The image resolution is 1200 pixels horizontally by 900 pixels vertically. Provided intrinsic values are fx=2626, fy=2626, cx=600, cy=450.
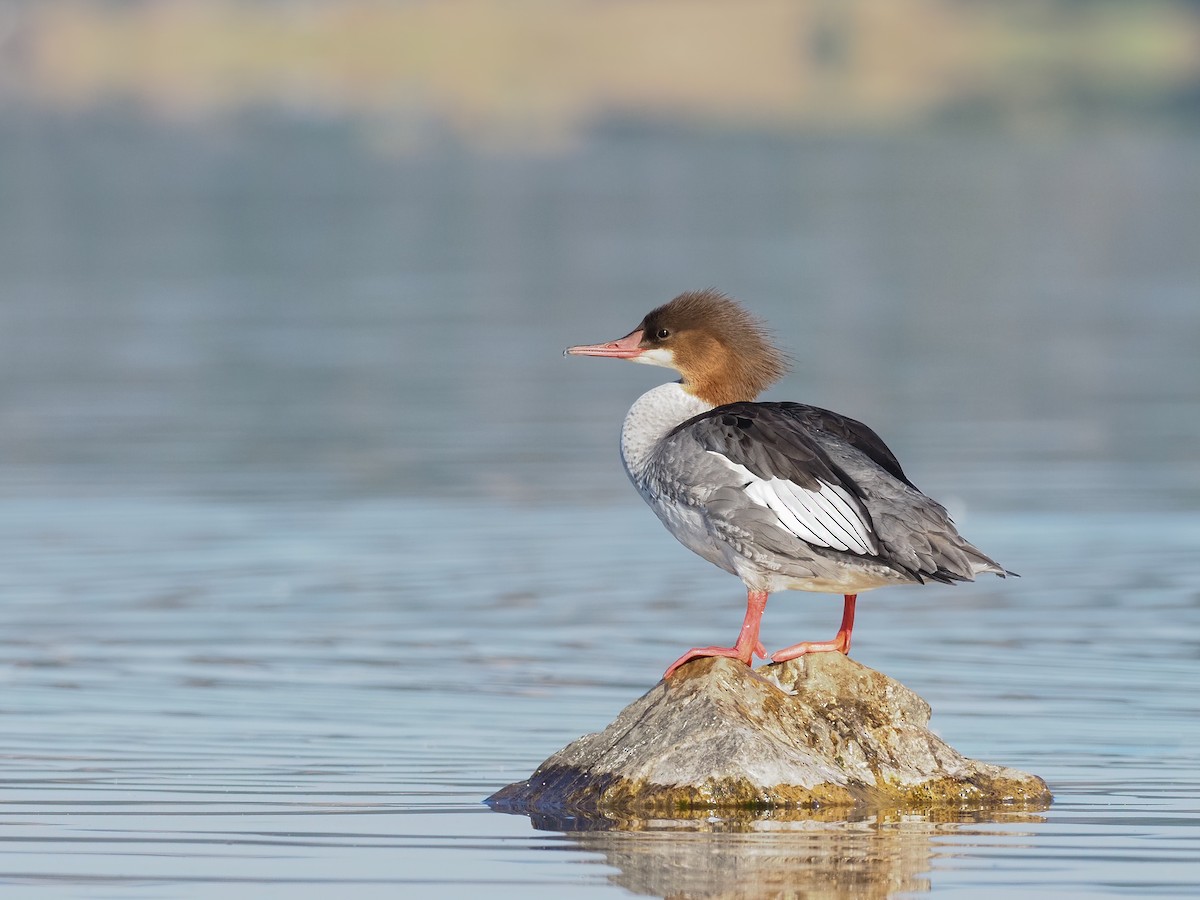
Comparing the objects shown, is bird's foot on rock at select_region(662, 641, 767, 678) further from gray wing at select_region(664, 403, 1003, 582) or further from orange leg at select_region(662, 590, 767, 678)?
gray wing at select_region(664, 403, 1003, 582)

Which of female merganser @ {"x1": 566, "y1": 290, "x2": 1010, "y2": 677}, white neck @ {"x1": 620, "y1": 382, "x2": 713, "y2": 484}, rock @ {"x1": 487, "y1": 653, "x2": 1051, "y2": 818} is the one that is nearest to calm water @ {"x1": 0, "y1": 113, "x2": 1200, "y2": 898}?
rock @ {"x1": 487, "y1": 653, "x2": 1051, "y2": 818}

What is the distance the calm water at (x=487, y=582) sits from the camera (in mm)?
7746

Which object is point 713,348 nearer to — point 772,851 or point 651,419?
point 651,419

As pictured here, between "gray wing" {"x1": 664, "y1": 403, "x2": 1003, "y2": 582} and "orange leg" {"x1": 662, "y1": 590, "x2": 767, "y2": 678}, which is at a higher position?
"gray wing" {"x1": 664, "y1": 403, "x2": 1003, "y2": 582}

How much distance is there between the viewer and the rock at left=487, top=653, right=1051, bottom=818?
8125 mm

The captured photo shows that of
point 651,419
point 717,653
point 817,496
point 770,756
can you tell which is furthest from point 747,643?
point 651,419

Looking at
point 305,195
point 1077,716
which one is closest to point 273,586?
point 1077,716

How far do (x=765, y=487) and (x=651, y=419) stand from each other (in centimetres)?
76

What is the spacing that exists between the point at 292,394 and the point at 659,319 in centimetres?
1534

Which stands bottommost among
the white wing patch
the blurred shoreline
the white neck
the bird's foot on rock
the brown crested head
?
the bird's foot on rock

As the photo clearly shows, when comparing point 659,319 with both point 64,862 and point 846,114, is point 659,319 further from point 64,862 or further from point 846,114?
point 846,114

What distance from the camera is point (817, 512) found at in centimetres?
819

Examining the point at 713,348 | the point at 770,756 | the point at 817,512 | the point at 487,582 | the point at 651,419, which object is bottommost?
the point at 770,756

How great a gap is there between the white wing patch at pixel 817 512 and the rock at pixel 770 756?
56 cm
